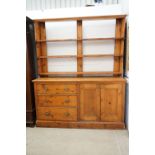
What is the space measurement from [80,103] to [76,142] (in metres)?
0.74

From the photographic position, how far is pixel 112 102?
119 inches

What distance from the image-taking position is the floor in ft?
7.73

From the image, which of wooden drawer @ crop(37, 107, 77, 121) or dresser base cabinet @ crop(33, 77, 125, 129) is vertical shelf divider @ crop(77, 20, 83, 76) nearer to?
dresser base cabinet @ crop(33, 77, 125, 129)

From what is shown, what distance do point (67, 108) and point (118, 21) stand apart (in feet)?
6.72

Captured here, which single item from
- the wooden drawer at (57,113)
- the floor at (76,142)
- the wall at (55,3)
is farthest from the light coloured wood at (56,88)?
the wall at (55,3)

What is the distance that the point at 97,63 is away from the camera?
3494 mm

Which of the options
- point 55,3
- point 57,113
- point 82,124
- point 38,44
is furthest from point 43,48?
point 82,124

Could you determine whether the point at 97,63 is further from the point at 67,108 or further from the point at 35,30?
the point at 35,30

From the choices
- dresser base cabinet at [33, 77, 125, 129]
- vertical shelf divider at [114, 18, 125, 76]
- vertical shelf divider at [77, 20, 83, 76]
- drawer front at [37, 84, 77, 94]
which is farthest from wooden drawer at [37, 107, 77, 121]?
vertical shelf divider at [114, 18, 125, 76]

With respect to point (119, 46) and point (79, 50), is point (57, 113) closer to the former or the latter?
point (79, 50)

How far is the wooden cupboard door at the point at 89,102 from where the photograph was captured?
3045 mm

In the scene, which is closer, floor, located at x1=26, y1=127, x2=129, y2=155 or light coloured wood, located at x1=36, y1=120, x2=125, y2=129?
floor, located at x1=26, y1=127, x2=129, y2=155

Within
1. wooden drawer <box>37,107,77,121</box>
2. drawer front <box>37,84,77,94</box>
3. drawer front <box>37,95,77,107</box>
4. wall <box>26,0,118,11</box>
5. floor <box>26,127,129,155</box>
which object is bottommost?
floor <box>26,127,129,155</box>
